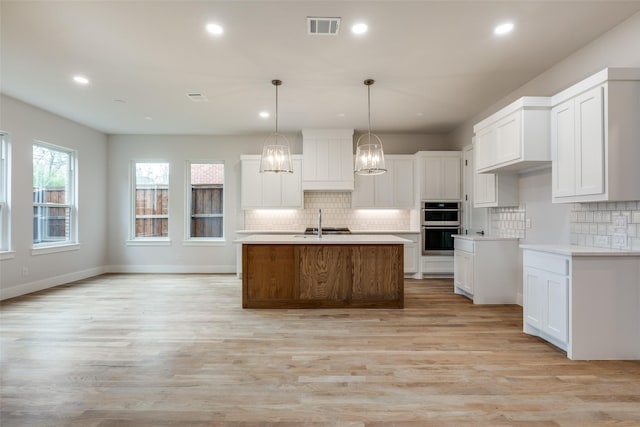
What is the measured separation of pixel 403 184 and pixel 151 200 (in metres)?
5.39

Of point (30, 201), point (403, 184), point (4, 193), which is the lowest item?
point (30, 201)

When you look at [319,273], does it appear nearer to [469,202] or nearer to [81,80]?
[469,202]

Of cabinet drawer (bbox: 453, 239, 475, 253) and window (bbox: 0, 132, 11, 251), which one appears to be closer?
cabinet drawer (bbox: 453, 239, 475, 253)

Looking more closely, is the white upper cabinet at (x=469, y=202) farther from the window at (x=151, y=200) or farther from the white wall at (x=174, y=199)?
the window at (x=151, y=200)

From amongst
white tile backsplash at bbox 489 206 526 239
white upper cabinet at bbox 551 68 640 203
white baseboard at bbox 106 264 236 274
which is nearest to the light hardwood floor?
white tile backsplash at bbox 489 206 526 239

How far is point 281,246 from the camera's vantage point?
175 inches

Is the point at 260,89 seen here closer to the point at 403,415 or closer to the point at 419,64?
the point at 419,64

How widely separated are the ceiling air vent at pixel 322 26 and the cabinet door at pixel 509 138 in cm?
224

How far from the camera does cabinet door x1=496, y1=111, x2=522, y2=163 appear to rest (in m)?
3.73

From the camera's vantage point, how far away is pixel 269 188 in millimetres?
6816

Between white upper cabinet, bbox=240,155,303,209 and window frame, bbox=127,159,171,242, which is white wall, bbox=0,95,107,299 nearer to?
window frame, bbox=127,159,171,242

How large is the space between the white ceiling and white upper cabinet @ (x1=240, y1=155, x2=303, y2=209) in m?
1.41

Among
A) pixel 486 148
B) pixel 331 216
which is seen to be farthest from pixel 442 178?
pixel 331 216

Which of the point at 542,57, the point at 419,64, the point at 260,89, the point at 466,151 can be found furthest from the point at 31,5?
the point at 466,151
